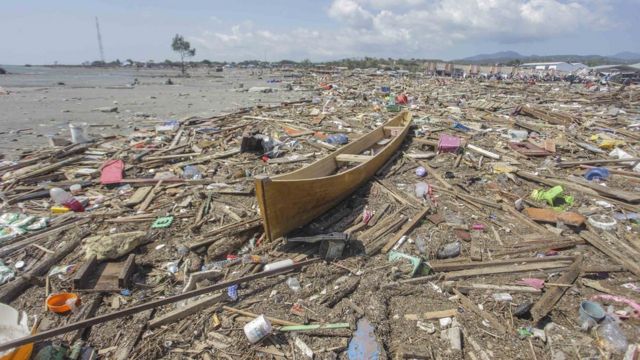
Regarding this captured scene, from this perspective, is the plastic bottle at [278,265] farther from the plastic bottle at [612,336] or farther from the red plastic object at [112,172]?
the red plastic object at [112,172]

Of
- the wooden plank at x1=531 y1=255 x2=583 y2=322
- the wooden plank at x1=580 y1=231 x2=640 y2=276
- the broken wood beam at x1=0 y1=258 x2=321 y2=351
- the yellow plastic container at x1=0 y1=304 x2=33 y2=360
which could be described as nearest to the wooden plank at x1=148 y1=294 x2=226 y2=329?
the broken wood beam at x1=0 y1=258 x2=321 y2=351

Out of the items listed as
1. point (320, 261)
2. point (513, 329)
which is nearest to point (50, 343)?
point (320, 261)

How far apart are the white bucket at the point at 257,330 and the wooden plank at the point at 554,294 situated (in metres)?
3.09

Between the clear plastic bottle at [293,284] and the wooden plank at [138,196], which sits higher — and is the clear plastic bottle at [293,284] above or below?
below

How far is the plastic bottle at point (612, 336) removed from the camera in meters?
3.36

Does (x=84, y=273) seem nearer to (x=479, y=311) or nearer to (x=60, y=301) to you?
(x=60, y=301)

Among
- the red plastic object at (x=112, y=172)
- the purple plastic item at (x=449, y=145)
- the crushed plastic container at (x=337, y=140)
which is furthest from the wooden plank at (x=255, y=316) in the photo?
the crushed plastic container at (x=337, y=140)

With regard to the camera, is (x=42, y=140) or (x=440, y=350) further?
(x=42, y=140)

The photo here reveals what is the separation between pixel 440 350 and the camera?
3.43 metres

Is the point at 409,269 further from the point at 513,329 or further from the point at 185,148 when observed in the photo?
the point at 185,148

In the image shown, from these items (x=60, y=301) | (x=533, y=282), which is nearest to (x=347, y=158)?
(x=533, y=282)

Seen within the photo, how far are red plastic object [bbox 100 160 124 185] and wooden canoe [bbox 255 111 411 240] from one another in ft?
15.3

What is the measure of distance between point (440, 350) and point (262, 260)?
262 centimetres

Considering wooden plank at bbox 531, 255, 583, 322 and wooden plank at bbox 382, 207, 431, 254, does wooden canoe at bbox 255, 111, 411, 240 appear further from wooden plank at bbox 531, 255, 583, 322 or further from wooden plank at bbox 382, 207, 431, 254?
wooden plank at bbox 531, 255, 583, 322
